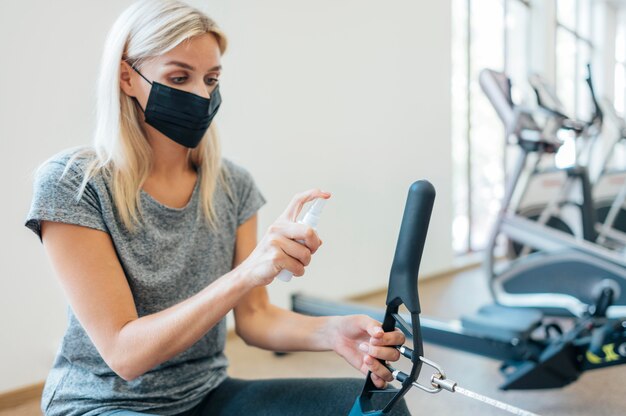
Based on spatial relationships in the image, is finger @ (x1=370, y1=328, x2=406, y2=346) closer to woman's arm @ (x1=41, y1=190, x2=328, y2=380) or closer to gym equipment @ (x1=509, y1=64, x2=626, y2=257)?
woman's arm @ (x1=41, y1=190, x2=328, y2=380)

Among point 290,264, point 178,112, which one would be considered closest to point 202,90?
point 178,112

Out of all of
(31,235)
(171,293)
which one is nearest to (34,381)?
(31,235)

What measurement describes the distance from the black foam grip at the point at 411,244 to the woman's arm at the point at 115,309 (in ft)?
0.92

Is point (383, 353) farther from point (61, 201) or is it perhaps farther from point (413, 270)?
point (61, 201)

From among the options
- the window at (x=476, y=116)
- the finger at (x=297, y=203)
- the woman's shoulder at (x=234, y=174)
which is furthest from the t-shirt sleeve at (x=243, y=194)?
the window at (x=476, y=116)

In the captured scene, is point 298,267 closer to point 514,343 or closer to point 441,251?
point 514,343

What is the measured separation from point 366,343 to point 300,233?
323mm

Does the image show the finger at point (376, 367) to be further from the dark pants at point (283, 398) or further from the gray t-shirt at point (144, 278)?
the gray t-shirt at point (144, 278)

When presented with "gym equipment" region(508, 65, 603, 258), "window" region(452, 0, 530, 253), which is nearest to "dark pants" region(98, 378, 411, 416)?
"gym equipment" region(508, 65, 603, 258)

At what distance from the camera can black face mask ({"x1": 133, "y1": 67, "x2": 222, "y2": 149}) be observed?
44.1 inches

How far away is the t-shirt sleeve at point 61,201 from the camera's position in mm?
944

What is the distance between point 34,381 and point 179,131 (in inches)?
59.8

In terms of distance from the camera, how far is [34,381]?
216 centimetres

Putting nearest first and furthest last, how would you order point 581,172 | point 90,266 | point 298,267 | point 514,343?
1. point 298,267
2. point 90,266
3. point 514,343
4. point 581,172
